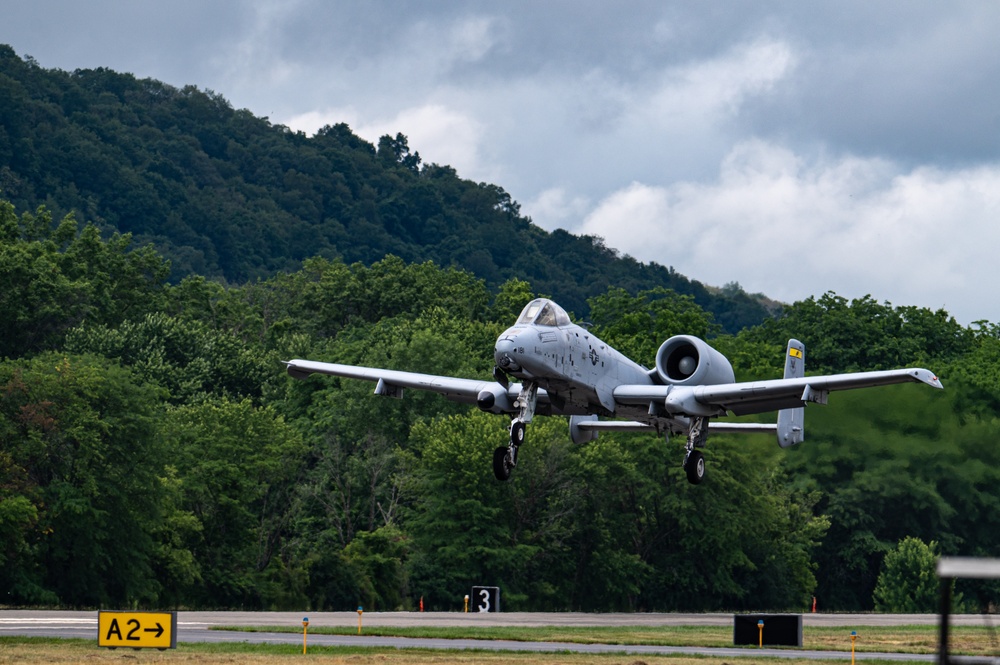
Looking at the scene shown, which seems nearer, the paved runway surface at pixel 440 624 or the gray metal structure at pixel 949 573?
the gray metal structure at pixel 949 573

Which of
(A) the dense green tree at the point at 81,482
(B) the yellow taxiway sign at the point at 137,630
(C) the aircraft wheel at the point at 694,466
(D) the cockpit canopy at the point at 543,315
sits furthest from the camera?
(A) the dense green tree at the point at 81,482

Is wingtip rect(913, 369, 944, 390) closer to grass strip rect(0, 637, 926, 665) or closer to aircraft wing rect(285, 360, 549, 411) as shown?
grass strip rect(0, 637, 926, 665)

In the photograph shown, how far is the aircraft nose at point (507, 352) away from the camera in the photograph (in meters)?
33.4

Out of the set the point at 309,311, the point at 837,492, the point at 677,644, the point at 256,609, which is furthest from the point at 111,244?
the point at 677,644

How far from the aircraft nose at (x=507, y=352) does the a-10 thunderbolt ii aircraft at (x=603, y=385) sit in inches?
0.9

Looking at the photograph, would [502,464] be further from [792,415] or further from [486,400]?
[792,415]


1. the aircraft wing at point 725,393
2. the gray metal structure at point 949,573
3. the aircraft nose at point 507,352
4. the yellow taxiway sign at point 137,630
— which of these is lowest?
the yellow taxiway sign at point 137,630

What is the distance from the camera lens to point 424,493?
75500mm

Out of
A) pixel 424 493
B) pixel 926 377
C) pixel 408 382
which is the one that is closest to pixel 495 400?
pixel 408 382

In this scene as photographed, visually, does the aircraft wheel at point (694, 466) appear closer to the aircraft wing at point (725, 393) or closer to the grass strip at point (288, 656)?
the aircraft wing at point (725, 393)

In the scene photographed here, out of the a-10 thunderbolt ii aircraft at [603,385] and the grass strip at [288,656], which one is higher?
the a-10 thunderbolt ii aircraft at [603,385]

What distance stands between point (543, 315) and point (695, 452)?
6096 millimetres

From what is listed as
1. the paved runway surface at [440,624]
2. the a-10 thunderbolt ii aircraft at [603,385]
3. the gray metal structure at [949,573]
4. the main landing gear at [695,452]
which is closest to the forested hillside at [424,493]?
the paved runway surface at [440,624]

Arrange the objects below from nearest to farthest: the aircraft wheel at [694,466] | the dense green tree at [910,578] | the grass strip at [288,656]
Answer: the grass strip at [288,656] → the aircraft wheel at [694,466] → the dense green tree at [910,578]
